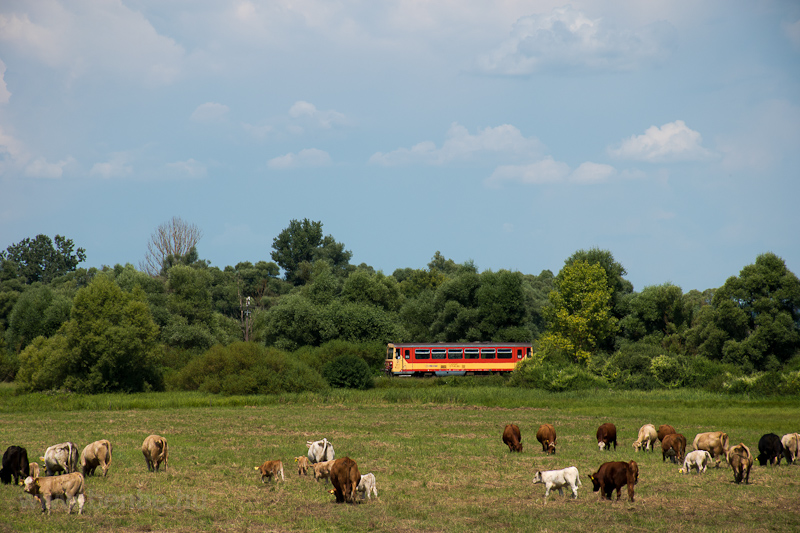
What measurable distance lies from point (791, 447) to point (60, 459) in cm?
2133

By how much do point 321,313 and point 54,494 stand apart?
58.2 meters

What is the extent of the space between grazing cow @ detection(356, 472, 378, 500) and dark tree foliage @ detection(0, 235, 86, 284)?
118 meters

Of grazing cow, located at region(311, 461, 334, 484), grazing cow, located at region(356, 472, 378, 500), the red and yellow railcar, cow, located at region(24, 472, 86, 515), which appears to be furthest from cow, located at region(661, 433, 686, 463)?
the red and yellow railcar

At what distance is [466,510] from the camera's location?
631 inches

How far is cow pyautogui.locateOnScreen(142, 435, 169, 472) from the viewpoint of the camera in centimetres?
2012

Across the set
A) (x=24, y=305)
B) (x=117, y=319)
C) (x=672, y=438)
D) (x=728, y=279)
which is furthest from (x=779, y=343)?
(x=24, y=305)

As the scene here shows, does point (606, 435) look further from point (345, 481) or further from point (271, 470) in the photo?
point (271, 470)

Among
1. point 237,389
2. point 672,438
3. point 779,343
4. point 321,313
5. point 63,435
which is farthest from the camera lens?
point 321,313

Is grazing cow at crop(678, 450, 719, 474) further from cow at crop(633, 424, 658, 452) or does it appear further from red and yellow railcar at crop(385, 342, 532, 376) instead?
red and yellow railcar at crop(385, 342, 532, 376)

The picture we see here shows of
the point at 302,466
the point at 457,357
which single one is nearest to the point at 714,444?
the point at 302,466

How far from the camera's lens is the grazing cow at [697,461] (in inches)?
805

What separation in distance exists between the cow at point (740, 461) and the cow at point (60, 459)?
56.8 feet

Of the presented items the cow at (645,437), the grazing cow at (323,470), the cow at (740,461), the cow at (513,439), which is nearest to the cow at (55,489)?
the grazing cow at (323,470)

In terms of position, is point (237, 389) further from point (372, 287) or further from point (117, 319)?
point (372, 287)
